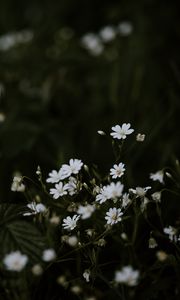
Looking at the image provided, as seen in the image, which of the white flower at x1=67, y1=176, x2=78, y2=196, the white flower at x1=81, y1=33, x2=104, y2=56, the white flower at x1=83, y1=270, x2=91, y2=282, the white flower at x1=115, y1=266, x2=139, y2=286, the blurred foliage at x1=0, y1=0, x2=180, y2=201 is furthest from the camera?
the white flower at x1=81, y1=33, x2=104, y2=56

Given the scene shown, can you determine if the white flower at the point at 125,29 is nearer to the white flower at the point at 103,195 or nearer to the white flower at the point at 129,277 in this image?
the white flower at the point at 103,195

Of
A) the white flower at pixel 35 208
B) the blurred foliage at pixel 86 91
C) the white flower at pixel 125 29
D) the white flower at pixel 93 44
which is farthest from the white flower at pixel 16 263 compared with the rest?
the white flower at pixel 125 29

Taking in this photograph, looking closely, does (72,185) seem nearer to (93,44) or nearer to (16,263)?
(16,263)

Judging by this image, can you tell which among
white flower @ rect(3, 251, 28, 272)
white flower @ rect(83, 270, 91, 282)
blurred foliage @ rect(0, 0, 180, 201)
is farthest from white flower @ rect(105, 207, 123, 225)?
blurred foliage @ rect(0, 0, 180, 201)

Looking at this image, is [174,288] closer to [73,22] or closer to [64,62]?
[64,62]

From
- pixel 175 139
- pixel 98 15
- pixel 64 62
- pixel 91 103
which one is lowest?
pixel 175 139

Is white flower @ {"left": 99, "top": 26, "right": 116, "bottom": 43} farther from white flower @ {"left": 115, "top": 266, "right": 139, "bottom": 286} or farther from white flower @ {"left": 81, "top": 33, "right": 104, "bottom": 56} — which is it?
white flower @ {"left": 115, "top": 266, "right": 139, "bottom": 286}

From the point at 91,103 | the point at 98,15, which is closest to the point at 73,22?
the point at 98,15
